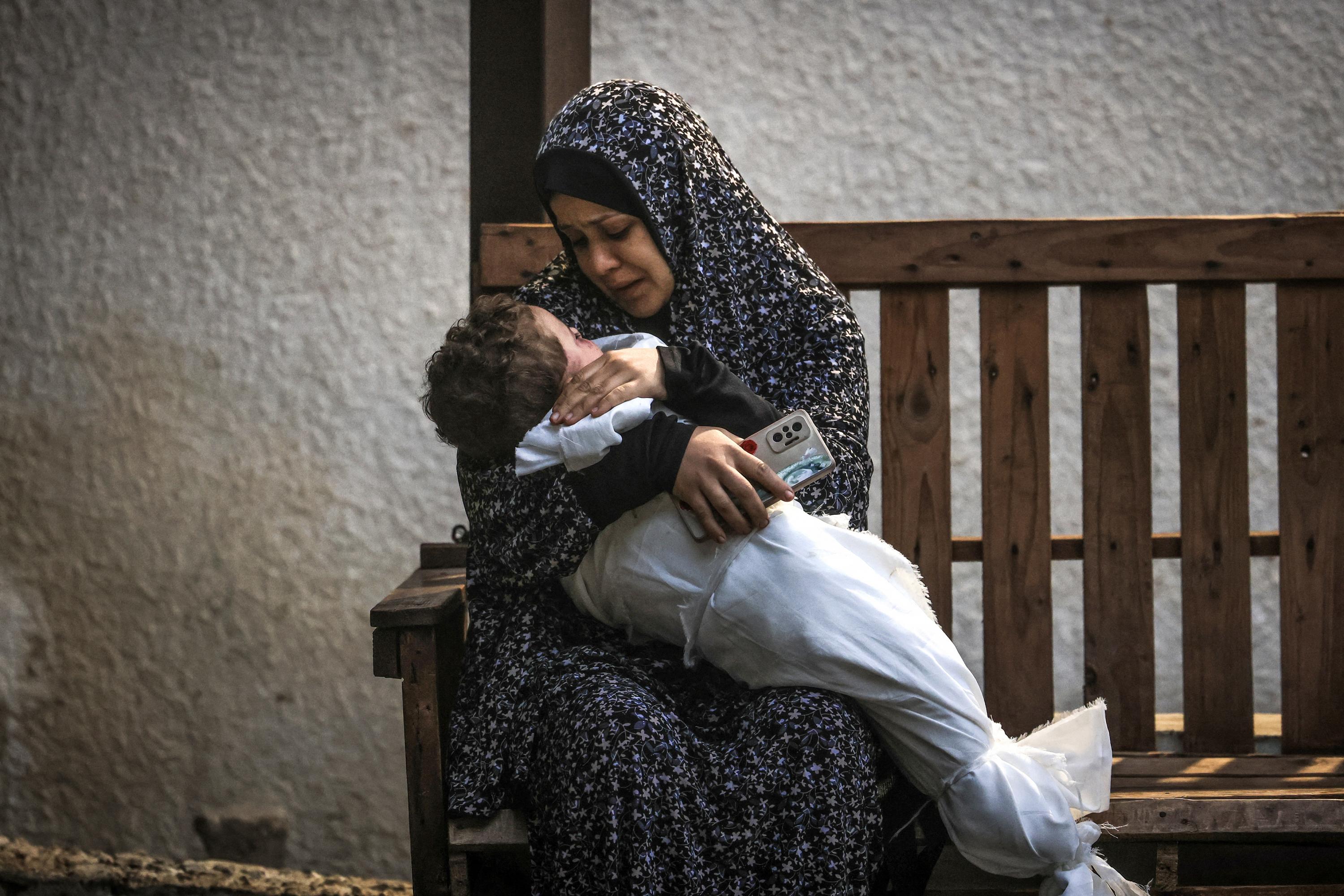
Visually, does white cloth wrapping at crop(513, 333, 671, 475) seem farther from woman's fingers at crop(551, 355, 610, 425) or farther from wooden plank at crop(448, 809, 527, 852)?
wooden plank at crop(448, 809, 527, 852)

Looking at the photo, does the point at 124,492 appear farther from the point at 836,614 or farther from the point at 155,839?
the point at 836,614

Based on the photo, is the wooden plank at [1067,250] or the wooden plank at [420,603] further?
the wooden plank at [1067,250]

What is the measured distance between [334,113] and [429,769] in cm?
231

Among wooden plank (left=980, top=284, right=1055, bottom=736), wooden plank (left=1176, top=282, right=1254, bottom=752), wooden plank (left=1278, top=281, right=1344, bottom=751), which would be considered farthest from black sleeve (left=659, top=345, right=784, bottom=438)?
wooden plank (left=1278, top=281, right=1344, bottom=751)

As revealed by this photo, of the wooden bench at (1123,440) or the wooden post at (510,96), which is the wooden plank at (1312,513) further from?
the wooden post at (510,96)

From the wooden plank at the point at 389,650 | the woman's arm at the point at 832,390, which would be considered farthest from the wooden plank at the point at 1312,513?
the wooden plank at the point at 389,650

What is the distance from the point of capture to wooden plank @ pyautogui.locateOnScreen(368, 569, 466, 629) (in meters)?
1.52

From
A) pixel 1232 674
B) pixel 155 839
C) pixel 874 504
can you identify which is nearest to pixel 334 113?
pixel 874 504

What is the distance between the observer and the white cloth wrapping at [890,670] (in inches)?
51.8

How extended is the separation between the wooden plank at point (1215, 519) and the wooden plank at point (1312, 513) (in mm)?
91

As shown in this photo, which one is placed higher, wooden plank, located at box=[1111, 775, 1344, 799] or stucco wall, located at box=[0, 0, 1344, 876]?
stucco wall, located at box=[0, 0, 1344, 876]

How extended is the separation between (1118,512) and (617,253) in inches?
48.3

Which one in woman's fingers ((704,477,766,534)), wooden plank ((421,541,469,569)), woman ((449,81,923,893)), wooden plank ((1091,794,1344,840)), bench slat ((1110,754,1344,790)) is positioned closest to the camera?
woman ((449,81,923,893))

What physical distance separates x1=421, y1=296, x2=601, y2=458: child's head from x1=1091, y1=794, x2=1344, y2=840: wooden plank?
3.16 ft
